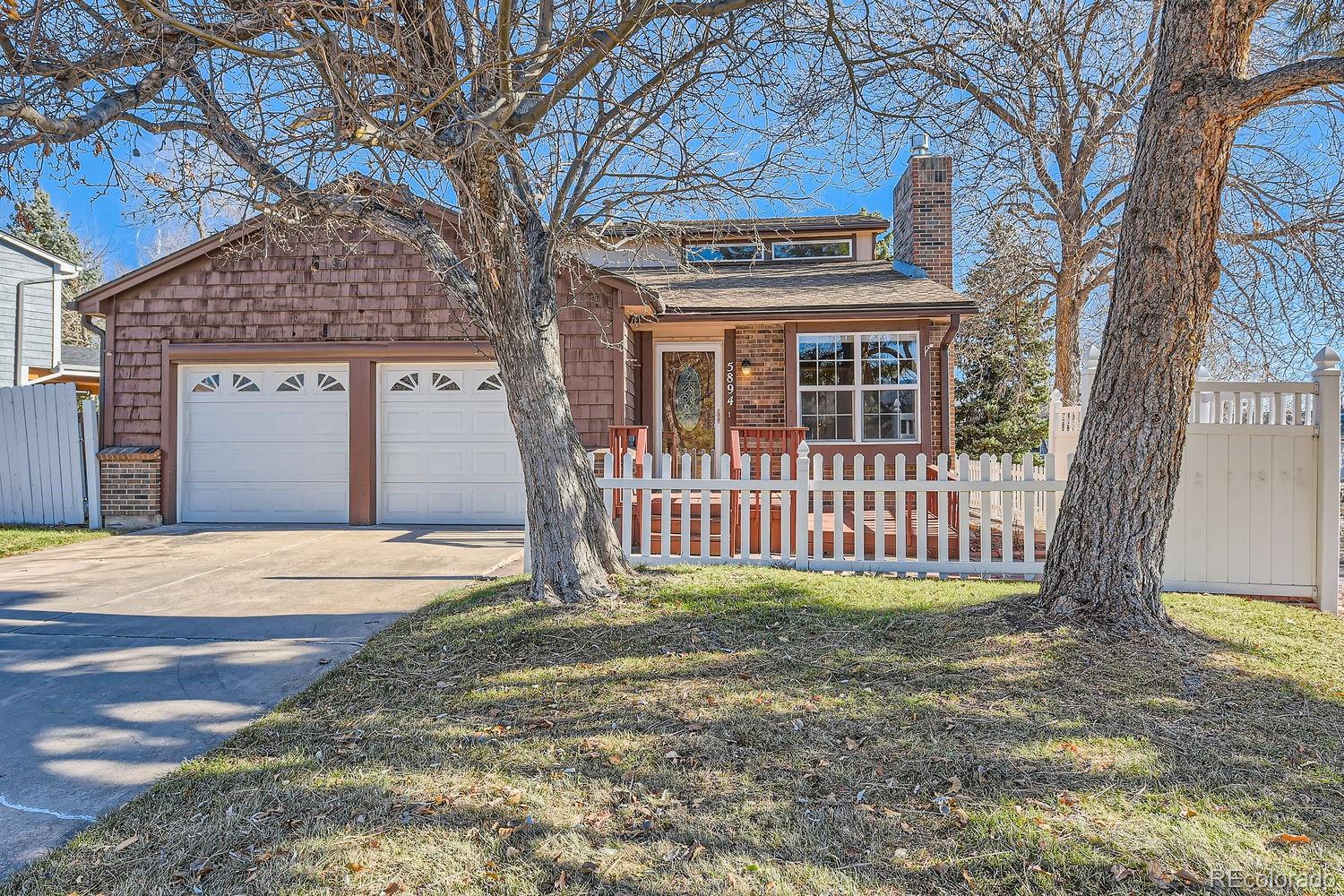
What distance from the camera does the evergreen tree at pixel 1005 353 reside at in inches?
589

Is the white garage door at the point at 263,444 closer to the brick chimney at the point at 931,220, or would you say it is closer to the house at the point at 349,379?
the house at the point at 349,379

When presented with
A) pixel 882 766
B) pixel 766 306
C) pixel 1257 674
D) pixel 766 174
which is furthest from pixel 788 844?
pixel 766 306

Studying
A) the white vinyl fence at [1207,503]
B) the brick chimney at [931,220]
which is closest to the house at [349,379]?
the brick chimney at [931,220]

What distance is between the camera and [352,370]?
963 cm

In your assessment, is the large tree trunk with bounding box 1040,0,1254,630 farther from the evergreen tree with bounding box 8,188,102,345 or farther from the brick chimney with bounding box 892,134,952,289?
the evergreen tree with bounding box 8,188,102,345

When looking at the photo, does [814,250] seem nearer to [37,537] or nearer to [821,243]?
[821,243]

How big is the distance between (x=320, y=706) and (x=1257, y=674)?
459 cm

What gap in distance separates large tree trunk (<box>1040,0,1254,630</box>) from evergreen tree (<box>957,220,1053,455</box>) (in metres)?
11.2

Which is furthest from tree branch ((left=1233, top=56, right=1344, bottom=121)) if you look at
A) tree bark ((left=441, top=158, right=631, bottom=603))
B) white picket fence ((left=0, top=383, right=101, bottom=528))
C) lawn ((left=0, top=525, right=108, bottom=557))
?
white picket fence ((left=0, top=383, right=101, bottom=528))

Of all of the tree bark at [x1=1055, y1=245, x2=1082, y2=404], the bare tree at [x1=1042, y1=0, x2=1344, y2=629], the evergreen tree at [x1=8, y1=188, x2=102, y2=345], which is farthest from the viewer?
the evergreen tree at [x1=8, y1=188, x2=102, y2=345]

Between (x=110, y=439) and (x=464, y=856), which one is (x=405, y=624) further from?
(x=110, y=439)

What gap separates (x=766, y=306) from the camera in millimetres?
10070

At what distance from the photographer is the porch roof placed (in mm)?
9766

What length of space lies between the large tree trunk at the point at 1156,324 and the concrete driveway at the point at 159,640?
443 cm
